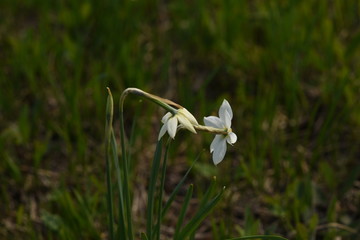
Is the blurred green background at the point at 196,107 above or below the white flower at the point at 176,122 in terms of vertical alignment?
above

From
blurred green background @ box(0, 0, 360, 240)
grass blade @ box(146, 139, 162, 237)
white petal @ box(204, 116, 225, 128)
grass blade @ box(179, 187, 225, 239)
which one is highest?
blurred green background @ box(0, 0, 360, 240)

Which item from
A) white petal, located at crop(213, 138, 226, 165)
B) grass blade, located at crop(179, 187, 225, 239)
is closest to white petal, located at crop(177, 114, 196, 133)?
white petal, located at crop(213, 138, 226, 165)

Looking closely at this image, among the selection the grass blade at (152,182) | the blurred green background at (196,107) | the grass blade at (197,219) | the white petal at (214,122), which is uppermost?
the blurred green background at (196,107)

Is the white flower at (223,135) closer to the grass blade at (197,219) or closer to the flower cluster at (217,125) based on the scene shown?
the flower cluster at (217,125)

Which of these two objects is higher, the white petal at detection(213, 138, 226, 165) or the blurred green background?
the blurred green background

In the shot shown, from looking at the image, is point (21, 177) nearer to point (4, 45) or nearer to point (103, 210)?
point (103, 210)

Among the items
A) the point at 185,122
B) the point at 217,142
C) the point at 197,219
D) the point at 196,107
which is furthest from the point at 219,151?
the point at 196,107

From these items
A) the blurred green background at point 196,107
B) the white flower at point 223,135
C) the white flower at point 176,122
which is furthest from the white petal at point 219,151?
the blurred green background at point 196,107

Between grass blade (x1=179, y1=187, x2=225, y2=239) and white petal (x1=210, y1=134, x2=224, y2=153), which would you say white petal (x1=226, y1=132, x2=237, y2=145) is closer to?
white petal (x1=210, y1=134, x2=224, y2=153)

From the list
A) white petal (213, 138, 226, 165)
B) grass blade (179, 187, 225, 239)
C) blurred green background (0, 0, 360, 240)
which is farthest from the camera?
blurred green background (0, 0, 360, 240)
